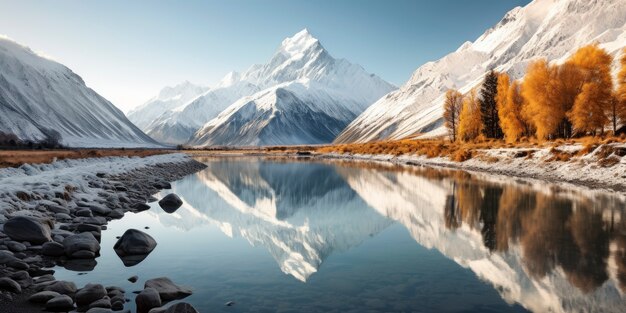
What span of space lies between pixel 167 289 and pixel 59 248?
6.31 metres

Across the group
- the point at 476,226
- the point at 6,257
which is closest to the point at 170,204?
the point at 6,257

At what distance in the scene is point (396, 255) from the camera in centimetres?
1802

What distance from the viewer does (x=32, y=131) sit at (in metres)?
199

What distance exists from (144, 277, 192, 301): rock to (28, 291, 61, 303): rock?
7.90 ft

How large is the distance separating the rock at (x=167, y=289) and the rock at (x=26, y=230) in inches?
278

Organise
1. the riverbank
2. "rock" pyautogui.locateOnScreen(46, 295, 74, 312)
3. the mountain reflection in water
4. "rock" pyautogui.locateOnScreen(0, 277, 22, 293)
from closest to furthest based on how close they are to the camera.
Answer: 1. "rock" pyautogui.locateOnScreen(46, 295, 74, 312)
2. "rock" pyautogui.locateOnScreen(0, 277, 22, 293)
3. the mountain reflection in water
4. the riverbank

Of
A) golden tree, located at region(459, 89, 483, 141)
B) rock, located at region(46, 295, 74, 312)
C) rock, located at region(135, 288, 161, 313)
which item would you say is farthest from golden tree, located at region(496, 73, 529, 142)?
rock, located at region(46, 295, 74, 312)

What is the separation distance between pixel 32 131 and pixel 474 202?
221m

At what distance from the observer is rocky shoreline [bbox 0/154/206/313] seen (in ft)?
37.0

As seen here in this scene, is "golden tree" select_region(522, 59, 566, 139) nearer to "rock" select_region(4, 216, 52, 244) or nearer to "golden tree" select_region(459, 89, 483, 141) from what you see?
"golden tree" select_region(459, 89, 483, 141)

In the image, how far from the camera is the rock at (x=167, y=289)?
12391 mm

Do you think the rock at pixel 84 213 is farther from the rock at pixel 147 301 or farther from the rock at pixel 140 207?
the rock at pixel 147 301

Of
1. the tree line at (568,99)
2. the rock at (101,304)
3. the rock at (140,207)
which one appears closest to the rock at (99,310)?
the rock at (101,304)

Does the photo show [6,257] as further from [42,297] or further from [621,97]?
[621,97]
